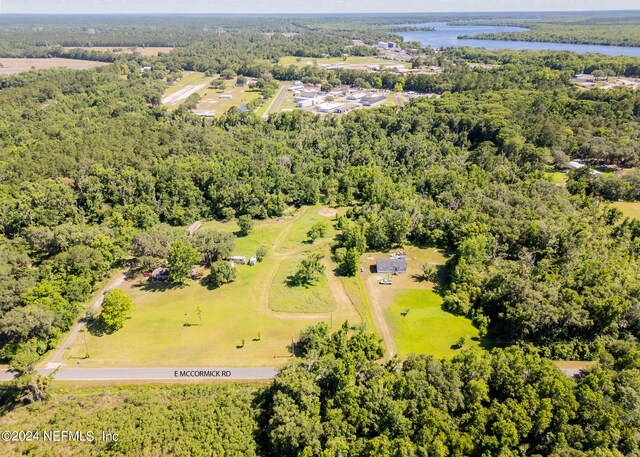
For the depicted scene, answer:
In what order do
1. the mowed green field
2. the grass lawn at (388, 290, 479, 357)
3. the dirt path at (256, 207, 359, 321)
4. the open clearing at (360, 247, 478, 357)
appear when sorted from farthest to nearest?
the dirt path at (256, 207, 359, 321) < the open clearing at (360, 247, 478, 357) < the grass lawn at (388, 290, 479, 357) < the mowed green field

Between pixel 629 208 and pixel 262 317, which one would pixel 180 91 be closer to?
pixel 262 317

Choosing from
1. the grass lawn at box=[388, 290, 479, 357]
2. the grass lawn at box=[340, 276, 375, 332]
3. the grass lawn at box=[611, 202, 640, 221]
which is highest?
the grass lawn at box=[611, 202, 640, 221]

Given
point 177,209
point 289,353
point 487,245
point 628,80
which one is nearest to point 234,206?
point 177,209

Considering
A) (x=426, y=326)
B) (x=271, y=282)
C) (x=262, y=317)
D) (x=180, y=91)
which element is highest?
(x=180, y=91)

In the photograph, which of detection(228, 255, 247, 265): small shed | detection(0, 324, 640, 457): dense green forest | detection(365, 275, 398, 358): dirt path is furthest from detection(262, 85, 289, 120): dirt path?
detection(0, 324, 640, 457): dense green forest

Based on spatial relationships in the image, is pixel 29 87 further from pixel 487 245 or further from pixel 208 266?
pixel 487 245

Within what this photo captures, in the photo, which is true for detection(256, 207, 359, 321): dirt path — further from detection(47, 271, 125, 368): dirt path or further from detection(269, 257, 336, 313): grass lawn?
detection(47, 271, 125, 368): dirt path

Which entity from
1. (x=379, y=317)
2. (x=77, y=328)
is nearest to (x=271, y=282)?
(x=379, y=317)

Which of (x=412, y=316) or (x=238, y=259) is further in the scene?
(x=238, y=259)
